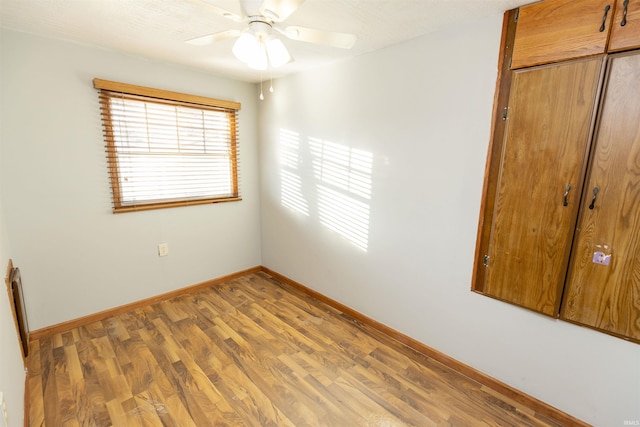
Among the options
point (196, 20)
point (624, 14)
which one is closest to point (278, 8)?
point (196, 20)

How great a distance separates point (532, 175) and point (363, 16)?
50.5 inches

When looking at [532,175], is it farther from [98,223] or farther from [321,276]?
[98,223]

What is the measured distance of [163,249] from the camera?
2795 millimetres

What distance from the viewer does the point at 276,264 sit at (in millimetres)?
3443

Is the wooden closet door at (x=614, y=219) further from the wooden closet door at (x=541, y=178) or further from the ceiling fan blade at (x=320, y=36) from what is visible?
the ceiling fan blade at (x=320, y=36)

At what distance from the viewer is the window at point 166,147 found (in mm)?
2389

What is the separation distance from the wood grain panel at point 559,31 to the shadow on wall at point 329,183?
3.65ft

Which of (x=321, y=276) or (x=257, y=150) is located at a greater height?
(x=257, y=150)

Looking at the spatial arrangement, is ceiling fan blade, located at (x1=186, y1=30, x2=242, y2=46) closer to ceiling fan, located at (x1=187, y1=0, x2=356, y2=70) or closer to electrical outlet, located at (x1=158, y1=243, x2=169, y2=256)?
ceiling fan, located at (x1=187, y1=0, x2=356, y2=70)

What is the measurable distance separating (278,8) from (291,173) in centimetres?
196

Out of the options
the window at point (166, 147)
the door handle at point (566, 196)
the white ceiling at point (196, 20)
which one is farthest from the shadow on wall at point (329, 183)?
the door handle at point (566, 196)

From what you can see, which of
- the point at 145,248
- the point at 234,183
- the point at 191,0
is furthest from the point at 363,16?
the point at 145,248

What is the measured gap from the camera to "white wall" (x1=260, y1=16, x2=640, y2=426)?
1581 millimetres

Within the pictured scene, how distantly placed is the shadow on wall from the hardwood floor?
885mm
